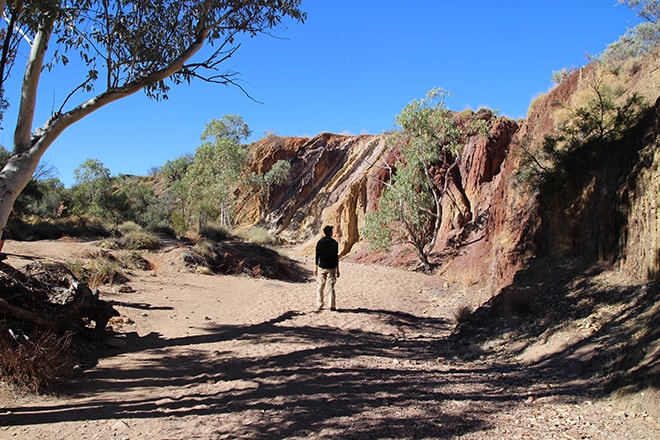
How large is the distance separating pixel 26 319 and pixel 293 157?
4358cm

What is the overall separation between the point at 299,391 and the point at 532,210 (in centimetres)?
728

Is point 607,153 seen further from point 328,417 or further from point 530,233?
point 328,417

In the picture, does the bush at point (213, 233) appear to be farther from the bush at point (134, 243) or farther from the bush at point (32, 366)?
the bush at point (32, 366)

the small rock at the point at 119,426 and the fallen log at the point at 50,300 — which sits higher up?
the fallen log at the point at 50,300

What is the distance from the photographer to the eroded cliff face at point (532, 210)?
6613mm

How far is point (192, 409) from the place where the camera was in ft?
15.4

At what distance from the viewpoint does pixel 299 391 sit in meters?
5.10

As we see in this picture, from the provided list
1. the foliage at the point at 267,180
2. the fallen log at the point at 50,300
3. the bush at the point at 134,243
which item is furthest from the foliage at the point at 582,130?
the foliage at the point at 267,180

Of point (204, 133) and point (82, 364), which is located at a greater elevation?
point (204, 133)

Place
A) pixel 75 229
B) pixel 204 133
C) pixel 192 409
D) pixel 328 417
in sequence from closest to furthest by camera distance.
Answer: pixel 328 417, pixel 192 409, pixel 75 229, pixel 204 133

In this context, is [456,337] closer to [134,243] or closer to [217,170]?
[134,243]

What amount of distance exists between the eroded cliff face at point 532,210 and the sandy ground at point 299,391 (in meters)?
2.47

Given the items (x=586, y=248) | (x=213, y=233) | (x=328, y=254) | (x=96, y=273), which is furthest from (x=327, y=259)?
(x=213, y=233)

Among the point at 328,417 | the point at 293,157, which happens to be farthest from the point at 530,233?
the point at 293,157
